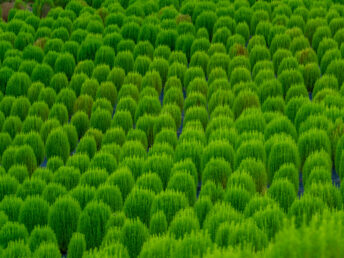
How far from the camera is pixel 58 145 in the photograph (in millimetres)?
6691

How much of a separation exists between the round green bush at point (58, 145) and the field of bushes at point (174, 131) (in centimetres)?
1

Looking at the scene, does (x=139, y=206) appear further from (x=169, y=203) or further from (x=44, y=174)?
(x=44, y=174)

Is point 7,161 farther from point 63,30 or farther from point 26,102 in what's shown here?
point 63,30

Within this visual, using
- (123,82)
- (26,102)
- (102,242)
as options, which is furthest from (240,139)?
(26,102)

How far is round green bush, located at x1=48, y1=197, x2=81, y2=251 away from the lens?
5.27m

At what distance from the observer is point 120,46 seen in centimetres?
883

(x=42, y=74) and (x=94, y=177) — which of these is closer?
(x=94, y=177)

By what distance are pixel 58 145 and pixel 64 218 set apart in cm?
160

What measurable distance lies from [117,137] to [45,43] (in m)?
3.42

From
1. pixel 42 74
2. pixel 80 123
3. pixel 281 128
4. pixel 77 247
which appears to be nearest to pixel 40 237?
pixel 77 247

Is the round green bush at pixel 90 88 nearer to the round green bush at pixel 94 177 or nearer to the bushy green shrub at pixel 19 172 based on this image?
the bushy green shrub at pixel 19 172

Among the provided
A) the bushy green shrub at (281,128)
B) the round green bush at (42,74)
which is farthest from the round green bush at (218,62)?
the round green bush at (42,74)

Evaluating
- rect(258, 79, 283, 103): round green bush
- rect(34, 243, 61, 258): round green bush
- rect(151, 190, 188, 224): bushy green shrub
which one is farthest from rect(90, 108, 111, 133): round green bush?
rect(34, 243, 61, 258): round green bush

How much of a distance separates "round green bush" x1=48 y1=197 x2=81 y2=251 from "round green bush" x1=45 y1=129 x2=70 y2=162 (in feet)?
4.69
